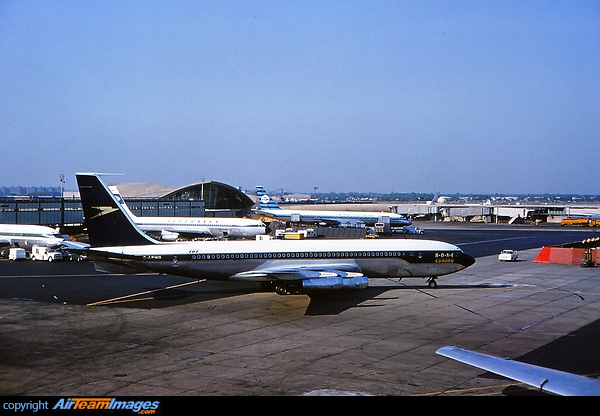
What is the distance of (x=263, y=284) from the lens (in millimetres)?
50281

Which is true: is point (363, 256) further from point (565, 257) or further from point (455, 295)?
point (565, 257)

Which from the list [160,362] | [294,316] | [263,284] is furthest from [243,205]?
[160,362]

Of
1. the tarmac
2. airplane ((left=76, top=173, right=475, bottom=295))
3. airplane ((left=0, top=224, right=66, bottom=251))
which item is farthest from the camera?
airplane ((left=0, top=224, right=66, bottom=251))

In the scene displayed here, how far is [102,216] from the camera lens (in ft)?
151

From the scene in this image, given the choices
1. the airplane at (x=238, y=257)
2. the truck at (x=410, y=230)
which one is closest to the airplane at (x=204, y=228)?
the truck at (x=410, y=230)

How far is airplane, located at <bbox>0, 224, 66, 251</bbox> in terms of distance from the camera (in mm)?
82125

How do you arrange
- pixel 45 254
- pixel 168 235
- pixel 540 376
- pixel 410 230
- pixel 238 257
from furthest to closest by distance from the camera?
pixel 410 230 < pixel 168 235 < pixel 45 254 < pixel 238 257 < pixel 540 376

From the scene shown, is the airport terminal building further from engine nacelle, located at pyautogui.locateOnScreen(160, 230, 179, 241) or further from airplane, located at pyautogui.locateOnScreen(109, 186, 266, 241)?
engine nacelle, located at pyautogui.locateOnScreen(160, 230, 179, 241)

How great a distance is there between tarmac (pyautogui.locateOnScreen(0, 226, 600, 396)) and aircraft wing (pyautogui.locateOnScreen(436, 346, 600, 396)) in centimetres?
505

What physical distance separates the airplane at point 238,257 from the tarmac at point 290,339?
1864 millimetres

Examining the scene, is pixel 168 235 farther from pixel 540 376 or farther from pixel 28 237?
pixel 540 376

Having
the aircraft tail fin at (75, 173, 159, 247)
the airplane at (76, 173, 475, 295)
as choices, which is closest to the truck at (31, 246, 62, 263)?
the aircraft tail fin at (75, 173, 159, 247)

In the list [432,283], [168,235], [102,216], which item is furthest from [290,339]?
[168,235]

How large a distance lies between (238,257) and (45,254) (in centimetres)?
4242
